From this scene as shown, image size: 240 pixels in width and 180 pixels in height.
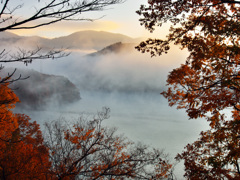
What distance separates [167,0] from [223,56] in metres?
2.15

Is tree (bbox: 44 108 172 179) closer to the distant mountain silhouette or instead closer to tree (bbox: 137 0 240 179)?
tree (bbox: 137 0 240 179)

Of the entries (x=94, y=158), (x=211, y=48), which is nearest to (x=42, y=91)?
(x=94, y=158)

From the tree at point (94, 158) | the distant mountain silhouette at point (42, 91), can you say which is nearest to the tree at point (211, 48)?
the tree at point (94, 158)

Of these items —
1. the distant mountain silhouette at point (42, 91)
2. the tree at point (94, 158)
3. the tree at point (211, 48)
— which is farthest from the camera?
the distant mountain silhouette at point (42, 91)

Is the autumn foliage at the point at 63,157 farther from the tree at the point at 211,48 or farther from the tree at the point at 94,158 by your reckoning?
the tree at the point at 211,48

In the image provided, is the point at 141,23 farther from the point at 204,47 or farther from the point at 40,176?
the point at 40,176

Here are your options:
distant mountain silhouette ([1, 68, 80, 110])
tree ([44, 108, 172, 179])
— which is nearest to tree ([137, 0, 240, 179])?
tree ([44, 108, 172, 179])

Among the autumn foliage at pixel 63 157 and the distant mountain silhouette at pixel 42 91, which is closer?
the autumn foliage at pixel 63 157

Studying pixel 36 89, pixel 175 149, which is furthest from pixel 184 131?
pixel 36 89

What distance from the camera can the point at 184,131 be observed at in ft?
217

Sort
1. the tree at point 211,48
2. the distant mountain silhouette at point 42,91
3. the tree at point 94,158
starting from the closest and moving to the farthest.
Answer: the tree at point 211,48
the tree at point 94,158
the distant mountain silhouette at point 42,91

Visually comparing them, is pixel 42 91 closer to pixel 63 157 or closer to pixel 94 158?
pixel 94 158

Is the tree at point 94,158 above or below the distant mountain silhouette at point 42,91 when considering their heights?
below

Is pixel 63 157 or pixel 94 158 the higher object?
pixel 94 158
